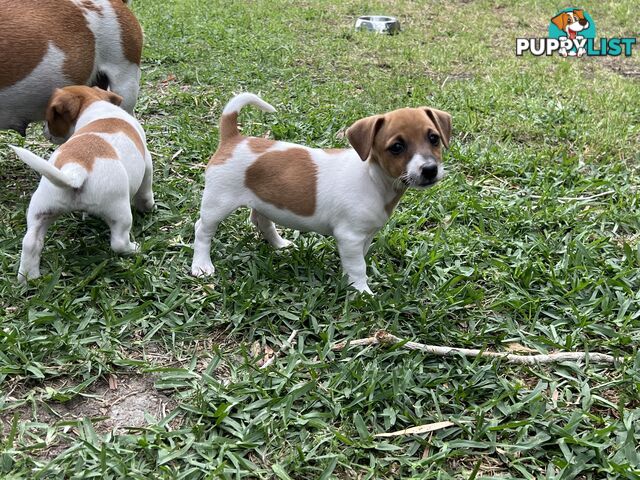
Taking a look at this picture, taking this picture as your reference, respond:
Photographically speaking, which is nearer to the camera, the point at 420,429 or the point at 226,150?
the point at 420,429

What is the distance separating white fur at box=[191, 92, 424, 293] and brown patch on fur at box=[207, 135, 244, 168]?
0.08 ft

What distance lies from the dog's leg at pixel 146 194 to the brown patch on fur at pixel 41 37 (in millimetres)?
967

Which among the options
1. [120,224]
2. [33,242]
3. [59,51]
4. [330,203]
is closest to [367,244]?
[330,203]

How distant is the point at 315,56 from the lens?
743 centimetres

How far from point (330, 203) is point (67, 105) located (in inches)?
73.5

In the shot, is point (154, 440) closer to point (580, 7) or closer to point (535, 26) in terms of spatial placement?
point (535, 26)

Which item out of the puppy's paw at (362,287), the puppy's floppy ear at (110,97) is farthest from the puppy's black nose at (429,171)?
the puppy's floppy ear at (110,97)

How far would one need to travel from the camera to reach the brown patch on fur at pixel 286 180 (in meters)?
Answer: 3.33

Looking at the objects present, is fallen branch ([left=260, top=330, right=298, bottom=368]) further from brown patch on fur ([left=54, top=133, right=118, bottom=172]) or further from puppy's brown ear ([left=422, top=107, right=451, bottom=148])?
brown patch on fur ([left=54, top=133, right=118, bottom=172])

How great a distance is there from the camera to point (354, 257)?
3.34 meters

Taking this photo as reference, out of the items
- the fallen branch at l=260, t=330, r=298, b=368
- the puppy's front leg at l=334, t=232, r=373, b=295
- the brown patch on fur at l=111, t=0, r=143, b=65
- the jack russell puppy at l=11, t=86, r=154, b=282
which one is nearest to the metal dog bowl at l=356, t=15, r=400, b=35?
the brown patch on fur at l=111, t=0, r=143, b=65

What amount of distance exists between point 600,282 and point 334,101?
132 inches

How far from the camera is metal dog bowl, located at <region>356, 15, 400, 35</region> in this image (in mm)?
8570

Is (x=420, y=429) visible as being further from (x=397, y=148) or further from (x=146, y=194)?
(x=146, y=194)
